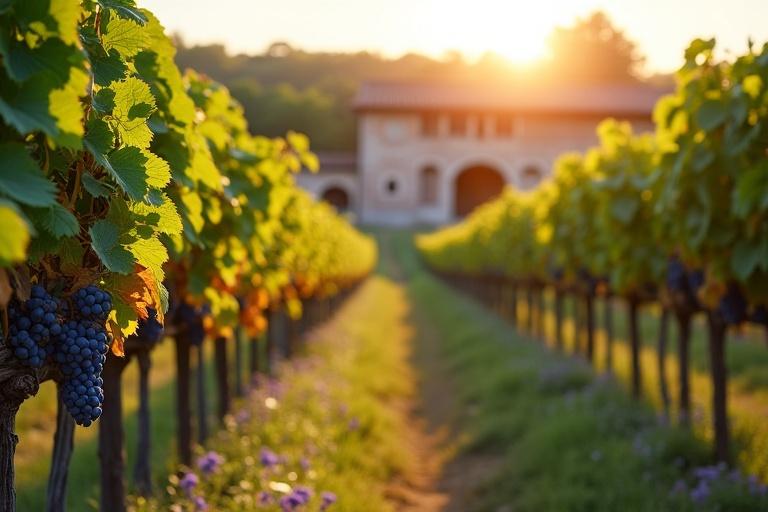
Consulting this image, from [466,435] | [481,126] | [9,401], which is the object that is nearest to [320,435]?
[466,435]

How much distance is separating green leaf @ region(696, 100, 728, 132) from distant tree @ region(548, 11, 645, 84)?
83354 millimetres

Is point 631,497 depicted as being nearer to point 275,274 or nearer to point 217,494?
point 217,494

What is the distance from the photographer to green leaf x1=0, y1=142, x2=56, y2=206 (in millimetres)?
1810

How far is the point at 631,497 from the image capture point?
5461mm

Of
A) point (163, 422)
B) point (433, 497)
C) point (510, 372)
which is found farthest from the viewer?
point (510, 372)

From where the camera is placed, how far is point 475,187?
54.8m

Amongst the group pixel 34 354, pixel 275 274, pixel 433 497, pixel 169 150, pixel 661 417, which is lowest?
pixel 433 497

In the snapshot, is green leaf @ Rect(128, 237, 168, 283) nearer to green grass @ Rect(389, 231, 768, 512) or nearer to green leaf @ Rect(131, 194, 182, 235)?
green leaf @ Rect(131, 194, 182, 235)

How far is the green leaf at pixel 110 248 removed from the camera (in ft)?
7.51

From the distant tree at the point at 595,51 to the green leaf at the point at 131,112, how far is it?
8668 centimetres

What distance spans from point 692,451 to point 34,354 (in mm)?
5249

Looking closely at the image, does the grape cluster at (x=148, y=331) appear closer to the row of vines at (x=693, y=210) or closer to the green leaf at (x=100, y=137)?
the green leaf at (x=100, y=137)

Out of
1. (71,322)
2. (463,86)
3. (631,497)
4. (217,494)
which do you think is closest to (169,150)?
(71,322)

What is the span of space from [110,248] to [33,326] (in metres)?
0.27
